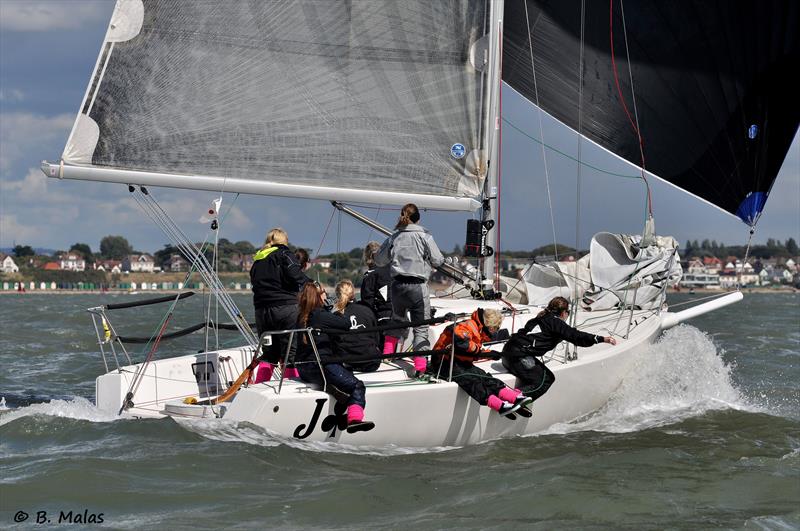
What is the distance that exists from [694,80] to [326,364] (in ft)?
21.6

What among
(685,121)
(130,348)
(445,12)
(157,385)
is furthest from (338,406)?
(130,348)

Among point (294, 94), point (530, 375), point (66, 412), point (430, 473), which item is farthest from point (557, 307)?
point (66, 412)

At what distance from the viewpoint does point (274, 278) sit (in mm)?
6328

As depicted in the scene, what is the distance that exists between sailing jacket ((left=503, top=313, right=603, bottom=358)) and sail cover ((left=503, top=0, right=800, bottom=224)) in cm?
458

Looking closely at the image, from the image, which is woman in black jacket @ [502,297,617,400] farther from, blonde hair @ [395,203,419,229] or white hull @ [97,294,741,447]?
blonde hair @ [395,203,419,229]

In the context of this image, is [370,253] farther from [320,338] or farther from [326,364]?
[326,364]

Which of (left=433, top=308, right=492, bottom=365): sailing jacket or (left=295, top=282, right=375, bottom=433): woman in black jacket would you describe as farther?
(left=433, top=308, right=492, bottom=365): sailing jacket

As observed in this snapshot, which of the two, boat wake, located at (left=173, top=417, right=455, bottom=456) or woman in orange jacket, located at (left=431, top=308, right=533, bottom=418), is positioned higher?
woman in orange jacket, located at (left=431, top=308, right=533, bottom=418)

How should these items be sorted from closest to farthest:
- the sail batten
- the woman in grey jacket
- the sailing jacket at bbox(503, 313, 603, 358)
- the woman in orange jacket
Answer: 1. the woman in orange jacket
2. the sailing jacket at bbox(503, 313, 603, 358)
3. the woman in grey jacket
4. the sail batten

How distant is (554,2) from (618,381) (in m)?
5.10

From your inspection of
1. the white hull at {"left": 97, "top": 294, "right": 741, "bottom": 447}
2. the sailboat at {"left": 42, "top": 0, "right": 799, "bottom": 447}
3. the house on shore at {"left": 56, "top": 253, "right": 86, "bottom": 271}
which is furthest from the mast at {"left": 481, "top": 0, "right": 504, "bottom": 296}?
the house on shore at {"left": 56, "top": 253, "right": 86, "bottom": 271}

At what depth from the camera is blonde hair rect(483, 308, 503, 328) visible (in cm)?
620

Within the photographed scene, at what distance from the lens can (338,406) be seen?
18.5ft

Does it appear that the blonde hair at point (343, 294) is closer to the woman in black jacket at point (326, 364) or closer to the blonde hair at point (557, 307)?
the woman in black jacket at point (326, 364)
